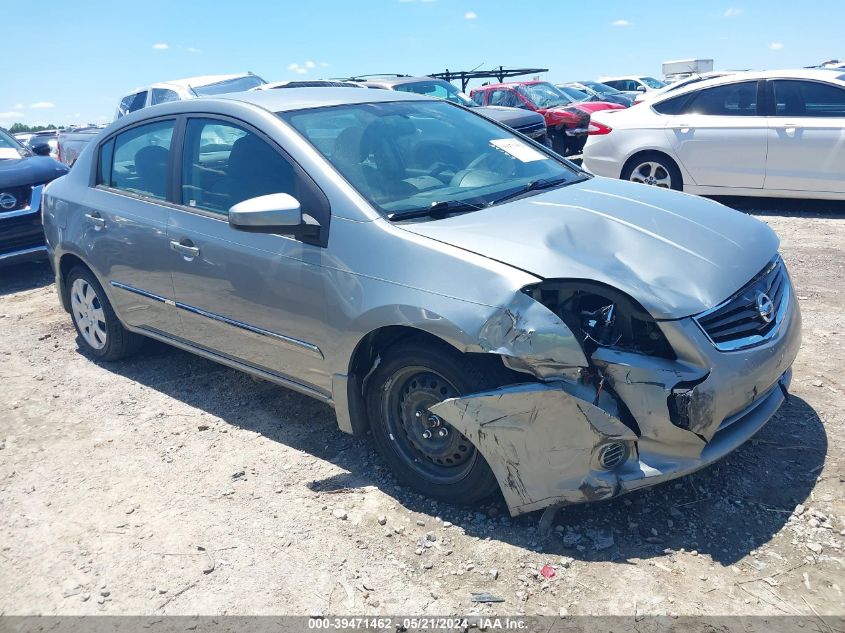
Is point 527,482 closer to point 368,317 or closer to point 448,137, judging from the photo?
point 368,317

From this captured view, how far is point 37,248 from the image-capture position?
7703mm

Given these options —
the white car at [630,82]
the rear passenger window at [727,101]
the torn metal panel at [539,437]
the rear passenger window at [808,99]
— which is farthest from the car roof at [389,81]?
the white car at [630,82]

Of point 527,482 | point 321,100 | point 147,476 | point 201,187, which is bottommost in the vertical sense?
point 147,476

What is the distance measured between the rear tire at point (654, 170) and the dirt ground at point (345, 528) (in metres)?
4.55

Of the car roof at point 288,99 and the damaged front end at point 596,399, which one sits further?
the car roof at point 288,99

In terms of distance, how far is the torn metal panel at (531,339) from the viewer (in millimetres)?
2717

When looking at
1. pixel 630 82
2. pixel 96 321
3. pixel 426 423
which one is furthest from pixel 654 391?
pixel 630 82

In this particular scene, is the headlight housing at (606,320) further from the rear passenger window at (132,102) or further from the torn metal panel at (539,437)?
the rear passenger window at (132,102)

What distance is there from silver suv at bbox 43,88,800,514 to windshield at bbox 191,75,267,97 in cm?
716

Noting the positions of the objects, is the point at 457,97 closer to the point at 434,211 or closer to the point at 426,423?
the point at 434,211

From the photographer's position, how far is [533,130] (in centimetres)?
998

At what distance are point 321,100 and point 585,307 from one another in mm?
2034

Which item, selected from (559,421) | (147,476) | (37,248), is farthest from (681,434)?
(37,248)

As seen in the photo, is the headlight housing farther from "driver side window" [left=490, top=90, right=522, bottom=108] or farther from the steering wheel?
"driver side window" [left=490, top=90, right=522, bottom=108]
